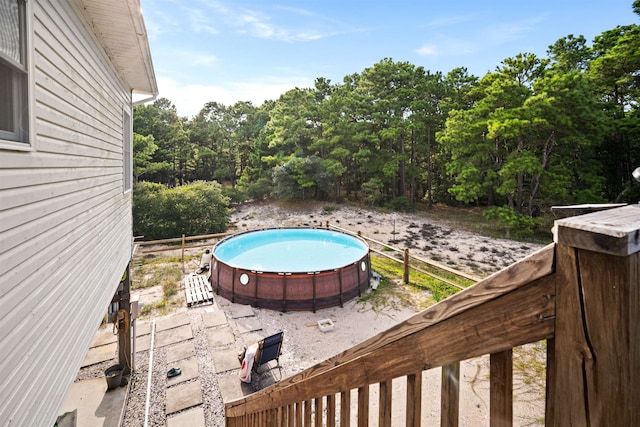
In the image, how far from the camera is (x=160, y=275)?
1003 centimetres

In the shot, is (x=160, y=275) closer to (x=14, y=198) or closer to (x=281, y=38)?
(x=14, y=198)

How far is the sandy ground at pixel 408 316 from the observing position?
4355 mm

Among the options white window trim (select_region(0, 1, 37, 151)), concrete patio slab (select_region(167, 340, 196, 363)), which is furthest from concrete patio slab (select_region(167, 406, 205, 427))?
white window trim (select_region(0, 1, 37, 151))

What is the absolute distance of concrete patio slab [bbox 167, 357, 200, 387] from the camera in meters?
5.22

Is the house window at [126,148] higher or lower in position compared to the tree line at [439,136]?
lower

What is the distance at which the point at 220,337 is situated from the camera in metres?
6.53

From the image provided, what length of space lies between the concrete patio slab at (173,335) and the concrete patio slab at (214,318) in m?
0.42

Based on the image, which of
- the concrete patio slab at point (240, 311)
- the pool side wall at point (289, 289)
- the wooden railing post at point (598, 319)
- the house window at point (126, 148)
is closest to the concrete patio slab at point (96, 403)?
the concrete patio slab at point (240, 311)

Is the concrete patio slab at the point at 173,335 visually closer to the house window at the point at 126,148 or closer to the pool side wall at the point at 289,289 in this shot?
the pool side wall at the point at 289,289

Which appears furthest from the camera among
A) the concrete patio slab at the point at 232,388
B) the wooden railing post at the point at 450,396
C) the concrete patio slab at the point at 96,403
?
the concrete patio slab at the point at 232,388

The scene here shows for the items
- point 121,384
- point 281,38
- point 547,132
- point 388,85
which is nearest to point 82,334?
point 121,384

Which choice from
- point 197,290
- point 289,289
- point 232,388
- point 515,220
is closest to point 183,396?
point 232,388

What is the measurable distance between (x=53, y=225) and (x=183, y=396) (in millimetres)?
3741

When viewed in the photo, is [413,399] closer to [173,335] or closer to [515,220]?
[173,335]
